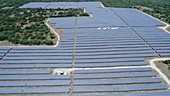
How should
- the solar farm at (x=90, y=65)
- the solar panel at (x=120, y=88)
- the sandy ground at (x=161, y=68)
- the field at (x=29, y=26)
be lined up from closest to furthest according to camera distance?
the solar panel at (x=120, y=88) → the solar farm at (x=90, y=65) → the sandy ground at (x=161, y=68) → the field at (x=29, y=26)

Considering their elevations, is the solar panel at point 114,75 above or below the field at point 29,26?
above

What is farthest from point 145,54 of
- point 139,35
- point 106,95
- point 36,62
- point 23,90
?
point 23,90

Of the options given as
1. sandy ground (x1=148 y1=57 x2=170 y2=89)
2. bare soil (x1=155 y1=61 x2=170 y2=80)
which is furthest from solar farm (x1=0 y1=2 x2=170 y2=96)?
bare soil (x1=155 y1=61 x2=170 y2=80)

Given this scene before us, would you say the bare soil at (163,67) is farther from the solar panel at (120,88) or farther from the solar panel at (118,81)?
the solar panel at (120,88)

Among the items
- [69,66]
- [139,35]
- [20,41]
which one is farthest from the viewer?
[139,35]

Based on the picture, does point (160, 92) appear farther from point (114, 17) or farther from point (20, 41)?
point (114, 17)

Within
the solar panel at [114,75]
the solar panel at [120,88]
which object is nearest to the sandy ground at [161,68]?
the solar panel at [114,75]
